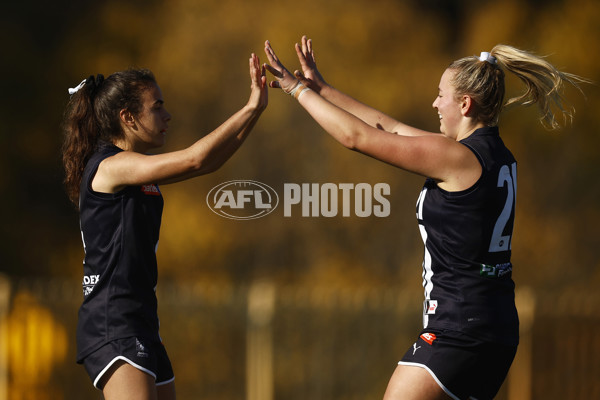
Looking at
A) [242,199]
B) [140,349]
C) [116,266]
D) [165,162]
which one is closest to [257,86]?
[165,162]

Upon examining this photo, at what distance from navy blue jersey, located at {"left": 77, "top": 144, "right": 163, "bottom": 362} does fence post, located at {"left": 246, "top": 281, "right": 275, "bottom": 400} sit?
4.41m

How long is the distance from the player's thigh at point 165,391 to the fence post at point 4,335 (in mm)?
4481

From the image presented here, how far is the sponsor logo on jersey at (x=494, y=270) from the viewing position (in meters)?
3.00

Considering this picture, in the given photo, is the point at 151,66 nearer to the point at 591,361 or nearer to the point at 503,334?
the point at 591,361

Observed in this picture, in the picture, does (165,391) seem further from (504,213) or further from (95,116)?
(504,213)

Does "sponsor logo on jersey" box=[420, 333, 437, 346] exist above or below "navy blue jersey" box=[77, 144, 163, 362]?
below

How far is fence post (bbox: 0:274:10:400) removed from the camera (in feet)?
23.9

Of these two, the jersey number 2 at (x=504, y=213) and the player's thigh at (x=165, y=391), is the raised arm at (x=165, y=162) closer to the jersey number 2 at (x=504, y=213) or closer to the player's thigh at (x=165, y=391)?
the player's thigh at (x=165, y=391)

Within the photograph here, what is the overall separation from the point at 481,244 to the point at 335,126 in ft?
2.26

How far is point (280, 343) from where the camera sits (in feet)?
25.9

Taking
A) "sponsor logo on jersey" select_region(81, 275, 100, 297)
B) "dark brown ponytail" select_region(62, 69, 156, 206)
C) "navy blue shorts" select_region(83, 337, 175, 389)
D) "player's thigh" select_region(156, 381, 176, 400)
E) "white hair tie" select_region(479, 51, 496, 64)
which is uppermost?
"white hair tie" select_region(479, 51, 496, 64)

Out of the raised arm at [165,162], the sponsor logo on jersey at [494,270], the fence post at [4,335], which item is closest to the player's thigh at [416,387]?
the sponsor logo on jersey at [494,270]

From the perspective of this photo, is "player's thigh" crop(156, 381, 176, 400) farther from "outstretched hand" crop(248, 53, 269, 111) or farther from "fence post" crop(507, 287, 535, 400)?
"fence post" crop(507, 287, 535, 400)

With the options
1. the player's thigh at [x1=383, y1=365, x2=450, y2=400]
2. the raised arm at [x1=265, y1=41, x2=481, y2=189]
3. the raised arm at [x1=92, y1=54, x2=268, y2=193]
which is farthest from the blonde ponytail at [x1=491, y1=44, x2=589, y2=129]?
the player's thigh at [x1=383, y1=365, x2=450, y2=400]
